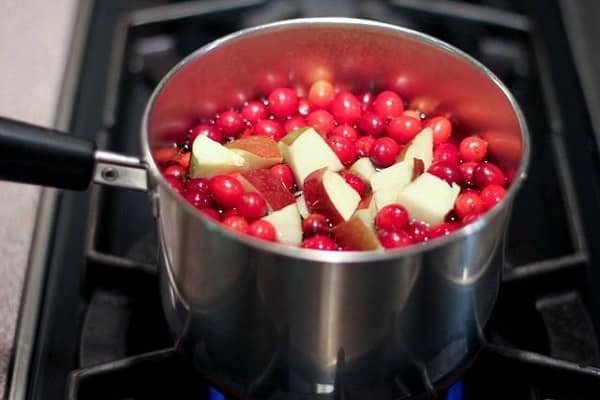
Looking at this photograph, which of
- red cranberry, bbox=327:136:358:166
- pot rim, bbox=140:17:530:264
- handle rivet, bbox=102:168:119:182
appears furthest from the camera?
red cranberry, bbox=327:136:358:166

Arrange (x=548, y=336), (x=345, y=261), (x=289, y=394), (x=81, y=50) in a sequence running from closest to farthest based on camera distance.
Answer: (x=345, y=261) → (x=289, y=394) → (x=548, y=336) → (x=81, y=50)

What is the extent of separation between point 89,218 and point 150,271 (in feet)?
0.28

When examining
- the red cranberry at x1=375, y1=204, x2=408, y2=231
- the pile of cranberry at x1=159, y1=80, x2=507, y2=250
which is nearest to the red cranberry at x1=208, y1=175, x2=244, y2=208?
the pile of cranberry at x1=159, y1=80, x2=507, y2=250

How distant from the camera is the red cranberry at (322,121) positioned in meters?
0.71

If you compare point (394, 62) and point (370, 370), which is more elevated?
point (394, 62)

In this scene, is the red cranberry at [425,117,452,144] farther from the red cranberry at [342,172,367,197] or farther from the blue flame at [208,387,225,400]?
the blue flame at [208,387,225,400]

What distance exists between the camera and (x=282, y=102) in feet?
2.36

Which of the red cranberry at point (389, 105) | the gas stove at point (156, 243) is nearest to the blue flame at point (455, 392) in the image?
the gas stove at point (156, 243)

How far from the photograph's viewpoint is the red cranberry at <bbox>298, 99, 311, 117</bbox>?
737 millimetres

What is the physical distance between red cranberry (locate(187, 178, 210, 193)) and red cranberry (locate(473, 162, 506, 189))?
0.20 meters

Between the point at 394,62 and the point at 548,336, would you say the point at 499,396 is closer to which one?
the point at 548,336

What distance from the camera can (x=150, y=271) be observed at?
688 millimetres

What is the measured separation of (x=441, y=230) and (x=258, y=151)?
157mm

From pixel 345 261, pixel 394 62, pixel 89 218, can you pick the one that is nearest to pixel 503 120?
pixel 394 62
